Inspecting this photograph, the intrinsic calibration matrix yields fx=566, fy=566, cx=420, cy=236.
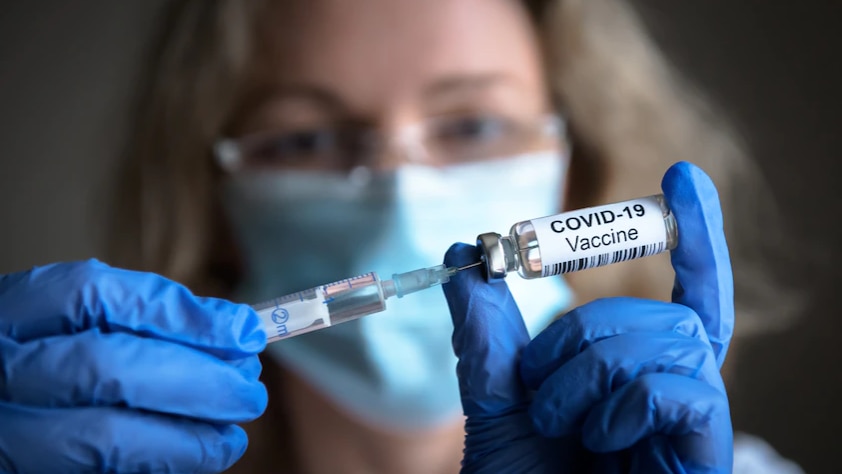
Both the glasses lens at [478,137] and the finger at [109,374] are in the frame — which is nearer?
the finger at [109,374]

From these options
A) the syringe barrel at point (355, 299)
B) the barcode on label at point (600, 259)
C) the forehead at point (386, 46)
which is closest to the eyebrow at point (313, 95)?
the forehead at point (386, 46)

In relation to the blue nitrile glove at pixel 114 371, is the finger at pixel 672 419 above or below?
below

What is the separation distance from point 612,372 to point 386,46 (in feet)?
2.95

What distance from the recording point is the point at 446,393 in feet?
4.23

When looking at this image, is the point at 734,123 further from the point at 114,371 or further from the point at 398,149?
the point at 114,371

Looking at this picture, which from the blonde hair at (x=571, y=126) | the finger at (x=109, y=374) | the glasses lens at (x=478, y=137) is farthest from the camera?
the blonde hair at (x=571, y=126)

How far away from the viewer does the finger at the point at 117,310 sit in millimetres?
731

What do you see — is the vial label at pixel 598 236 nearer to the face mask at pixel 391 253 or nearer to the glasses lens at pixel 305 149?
the face mask at pixel 391 253

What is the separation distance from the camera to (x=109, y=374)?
0.70 m

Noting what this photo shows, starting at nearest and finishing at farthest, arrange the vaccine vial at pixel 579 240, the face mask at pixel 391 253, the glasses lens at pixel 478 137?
the vaccine vial at pixel 579 240 → the face mask at pixel 391 253 → the glasses lens at pixel 478 137

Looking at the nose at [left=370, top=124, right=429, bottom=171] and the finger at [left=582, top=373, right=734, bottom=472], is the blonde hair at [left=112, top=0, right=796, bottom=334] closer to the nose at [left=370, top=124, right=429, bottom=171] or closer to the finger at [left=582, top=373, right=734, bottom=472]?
the nose at [left=370, top=124, right=429, bottom=171]

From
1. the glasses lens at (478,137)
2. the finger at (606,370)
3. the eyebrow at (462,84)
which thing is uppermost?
the eyebrow at (462,84)

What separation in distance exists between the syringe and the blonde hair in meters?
0.86

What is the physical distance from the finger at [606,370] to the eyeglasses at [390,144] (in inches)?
28.2
